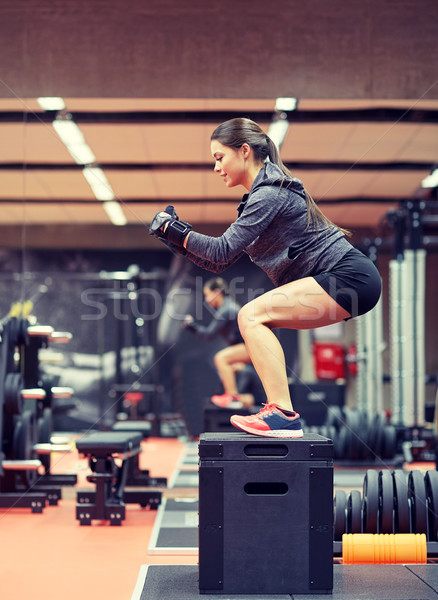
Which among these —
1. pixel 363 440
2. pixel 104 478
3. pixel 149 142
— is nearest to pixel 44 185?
pixel 149 142

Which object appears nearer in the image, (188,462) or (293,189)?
(293,189)

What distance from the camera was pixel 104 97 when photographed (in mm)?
5148

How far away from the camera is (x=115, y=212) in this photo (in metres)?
8.12

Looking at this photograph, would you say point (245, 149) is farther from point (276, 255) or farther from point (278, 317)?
point (278, 317)

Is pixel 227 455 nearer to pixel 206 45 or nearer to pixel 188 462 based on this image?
pixel 206 45

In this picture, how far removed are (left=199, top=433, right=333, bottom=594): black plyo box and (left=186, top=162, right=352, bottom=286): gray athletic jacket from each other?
64cm

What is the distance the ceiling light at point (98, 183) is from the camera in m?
7.12

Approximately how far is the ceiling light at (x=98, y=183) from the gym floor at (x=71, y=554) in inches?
132

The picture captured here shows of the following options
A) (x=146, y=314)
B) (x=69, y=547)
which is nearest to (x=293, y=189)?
(x=69, y=547)

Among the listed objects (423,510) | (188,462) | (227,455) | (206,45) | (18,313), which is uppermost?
(206,45)

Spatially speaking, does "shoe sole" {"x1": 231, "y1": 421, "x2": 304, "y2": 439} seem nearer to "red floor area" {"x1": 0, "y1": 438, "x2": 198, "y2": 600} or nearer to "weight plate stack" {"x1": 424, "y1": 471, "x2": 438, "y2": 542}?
"red floor area" {"x1": 0, "y1": 438, "x2": 198, "y2": 600}

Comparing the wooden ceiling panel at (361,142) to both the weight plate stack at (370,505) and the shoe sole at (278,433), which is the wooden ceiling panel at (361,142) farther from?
the shoe sole at (278,433)

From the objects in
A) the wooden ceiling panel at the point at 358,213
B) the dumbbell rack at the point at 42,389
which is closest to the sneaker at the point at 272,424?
the dumbbell rack at the point at 42,389

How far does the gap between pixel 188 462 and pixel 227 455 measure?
4694 mm
